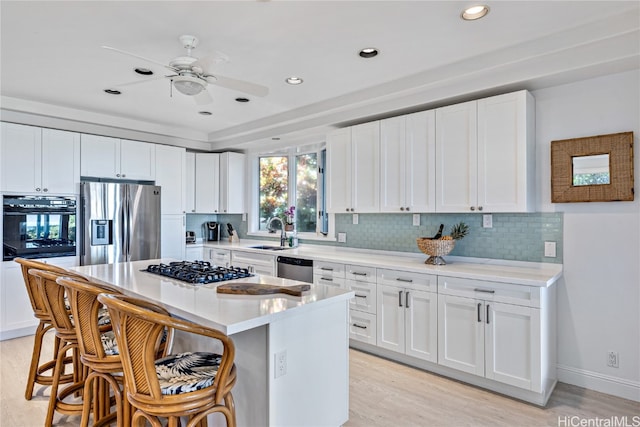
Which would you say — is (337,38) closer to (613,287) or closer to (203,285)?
(203,285)

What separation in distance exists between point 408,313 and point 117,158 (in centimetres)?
389

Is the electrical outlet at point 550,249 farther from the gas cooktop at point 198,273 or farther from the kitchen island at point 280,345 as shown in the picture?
the gas cooktop at point 198,273

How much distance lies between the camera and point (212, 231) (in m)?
6.12

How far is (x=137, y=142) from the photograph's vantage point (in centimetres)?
485

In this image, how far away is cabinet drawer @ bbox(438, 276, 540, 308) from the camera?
255 centimetres

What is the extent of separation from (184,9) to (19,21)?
108cm

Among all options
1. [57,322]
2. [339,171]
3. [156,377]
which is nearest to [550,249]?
[339,171]

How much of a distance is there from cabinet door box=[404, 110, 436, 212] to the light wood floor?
147 centimetres

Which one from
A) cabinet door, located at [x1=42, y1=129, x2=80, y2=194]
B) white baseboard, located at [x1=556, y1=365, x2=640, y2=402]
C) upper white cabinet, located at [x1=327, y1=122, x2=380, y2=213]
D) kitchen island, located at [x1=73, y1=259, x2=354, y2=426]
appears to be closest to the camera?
kitchen island, located at [x1=73, y1=259, x2=354, y2=426]

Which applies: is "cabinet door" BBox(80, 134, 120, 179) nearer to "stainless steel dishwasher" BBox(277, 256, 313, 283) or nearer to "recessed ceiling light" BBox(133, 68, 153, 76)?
"recessed ceiling light" BBox(133, 68, 153, 76)

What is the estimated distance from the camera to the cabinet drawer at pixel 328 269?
3656 millimetres

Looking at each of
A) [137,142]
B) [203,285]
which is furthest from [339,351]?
[137,142]

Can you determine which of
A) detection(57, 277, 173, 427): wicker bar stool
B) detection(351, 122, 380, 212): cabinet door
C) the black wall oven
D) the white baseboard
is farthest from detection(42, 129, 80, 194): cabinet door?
the white baseboard

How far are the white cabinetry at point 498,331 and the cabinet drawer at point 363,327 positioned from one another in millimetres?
645
